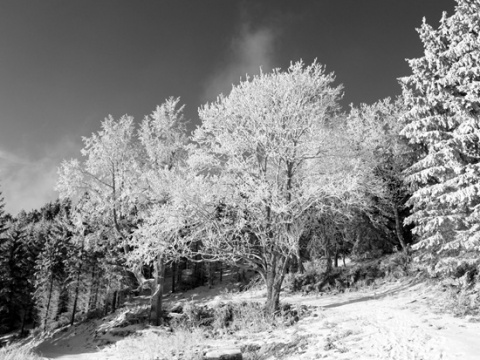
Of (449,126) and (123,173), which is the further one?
(123,173)

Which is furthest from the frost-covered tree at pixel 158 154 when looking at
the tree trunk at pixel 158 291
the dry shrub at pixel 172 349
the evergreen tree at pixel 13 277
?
the evergreen tree at pixel 13 277

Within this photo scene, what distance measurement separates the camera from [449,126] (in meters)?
12.5

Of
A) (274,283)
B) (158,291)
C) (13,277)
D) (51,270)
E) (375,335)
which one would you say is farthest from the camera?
(51,270)

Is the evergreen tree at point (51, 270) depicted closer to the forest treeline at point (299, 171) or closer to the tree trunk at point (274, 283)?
the forest treeline at point (299, 171)

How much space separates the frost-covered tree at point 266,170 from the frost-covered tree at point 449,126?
120 inches

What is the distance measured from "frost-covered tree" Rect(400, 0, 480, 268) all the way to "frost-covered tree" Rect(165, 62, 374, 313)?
3046 millimetres

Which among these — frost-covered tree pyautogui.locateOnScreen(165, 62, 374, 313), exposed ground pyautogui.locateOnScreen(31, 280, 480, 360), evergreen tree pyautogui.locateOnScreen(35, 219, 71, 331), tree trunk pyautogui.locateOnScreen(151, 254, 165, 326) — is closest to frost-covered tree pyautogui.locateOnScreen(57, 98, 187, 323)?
tree trunk pyautogui.locateOnScreen(151, 254, 165, 326)

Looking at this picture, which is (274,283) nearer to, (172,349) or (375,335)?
(172,349)

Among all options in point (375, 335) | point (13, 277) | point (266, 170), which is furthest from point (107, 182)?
point (13, 277)

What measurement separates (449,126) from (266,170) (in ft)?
23.2

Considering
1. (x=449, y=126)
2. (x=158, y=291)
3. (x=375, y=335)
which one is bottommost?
(x=375, y=335)

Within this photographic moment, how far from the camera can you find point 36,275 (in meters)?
36.0

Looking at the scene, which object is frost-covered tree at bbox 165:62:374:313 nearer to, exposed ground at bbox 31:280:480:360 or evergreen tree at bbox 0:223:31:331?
exposed ground at bbox 31:280:480:360

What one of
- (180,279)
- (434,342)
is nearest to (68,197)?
(434,342)
